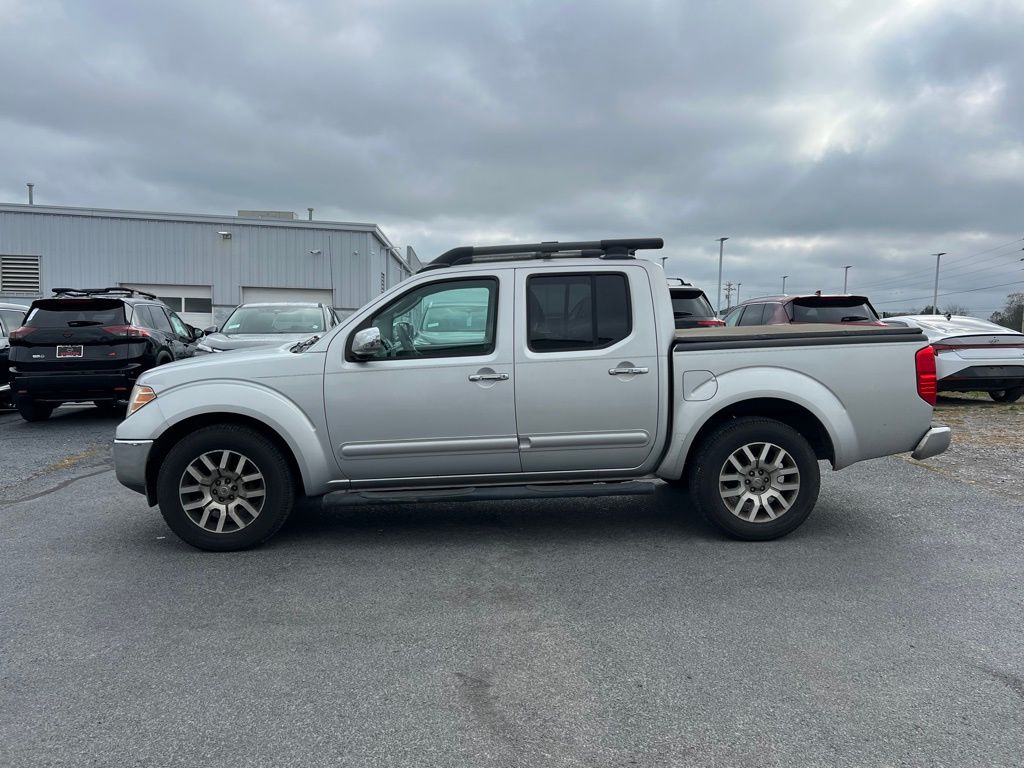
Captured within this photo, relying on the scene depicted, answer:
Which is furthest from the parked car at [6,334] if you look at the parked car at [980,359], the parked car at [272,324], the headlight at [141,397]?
the parked car at [980,359]

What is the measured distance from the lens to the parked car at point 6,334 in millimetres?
11594

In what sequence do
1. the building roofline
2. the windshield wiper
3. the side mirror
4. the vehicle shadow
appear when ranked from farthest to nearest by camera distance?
the building roofline
the vehicle shadow
the windshield wiper
the side mirror

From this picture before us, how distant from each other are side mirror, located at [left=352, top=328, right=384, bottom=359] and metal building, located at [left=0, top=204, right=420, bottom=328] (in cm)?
2329

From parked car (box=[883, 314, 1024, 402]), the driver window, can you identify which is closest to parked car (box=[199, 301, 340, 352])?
the driver window

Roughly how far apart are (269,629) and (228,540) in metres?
1.34

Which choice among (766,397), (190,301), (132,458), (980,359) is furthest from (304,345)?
(190,301)

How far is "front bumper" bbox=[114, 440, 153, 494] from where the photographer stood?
5.00 m

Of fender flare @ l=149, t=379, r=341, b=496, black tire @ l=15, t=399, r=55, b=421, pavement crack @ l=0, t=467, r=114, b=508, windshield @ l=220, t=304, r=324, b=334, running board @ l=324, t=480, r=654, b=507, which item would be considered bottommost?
pavement crack @ l=0, t=467, r=114, b=508

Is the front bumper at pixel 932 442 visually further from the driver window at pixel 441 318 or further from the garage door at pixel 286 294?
the garage door at pixel 286 294

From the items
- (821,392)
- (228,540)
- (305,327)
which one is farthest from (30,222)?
(821,392)

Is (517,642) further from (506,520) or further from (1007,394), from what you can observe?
(1007,394)

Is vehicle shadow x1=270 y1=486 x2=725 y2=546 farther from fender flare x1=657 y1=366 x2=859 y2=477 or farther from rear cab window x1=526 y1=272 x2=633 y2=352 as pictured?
rear cab window x1=526 y1=272 x2=633 y2=352

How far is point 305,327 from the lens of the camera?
11.6 m

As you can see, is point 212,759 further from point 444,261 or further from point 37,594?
point 444,261
